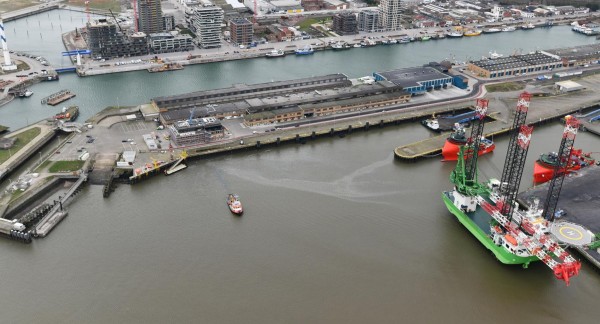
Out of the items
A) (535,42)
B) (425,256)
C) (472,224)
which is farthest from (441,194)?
(535,42)

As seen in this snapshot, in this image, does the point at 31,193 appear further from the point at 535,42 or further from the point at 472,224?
the point at 535,42

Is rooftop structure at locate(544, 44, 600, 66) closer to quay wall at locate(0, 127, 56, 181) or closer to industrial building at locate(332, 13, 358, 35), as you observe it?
industrial building at locate(332, 13, 358, 35)

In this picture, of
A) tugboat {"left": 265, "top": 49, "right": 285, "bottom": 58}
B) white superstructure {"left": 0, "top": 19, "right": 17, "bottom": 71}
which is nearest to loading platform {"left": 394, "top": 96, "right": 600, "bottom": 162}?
tugboat {"left": 265, "top": 49, "right": 285, "bottom": 58}

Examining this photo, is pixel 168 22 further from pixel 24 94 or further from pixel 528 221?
pixel 528 221

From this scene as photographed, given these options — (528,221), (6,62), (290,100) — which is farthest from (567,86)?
(6,62)

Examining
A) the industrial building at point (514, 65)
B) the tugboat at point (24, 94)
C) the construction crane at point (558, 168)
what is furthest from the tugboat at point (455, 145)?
the tugboat at point (24, 94)

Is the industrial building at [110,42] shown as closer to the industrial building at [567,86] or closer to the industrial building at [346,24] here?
the industrial building at [346,24]
